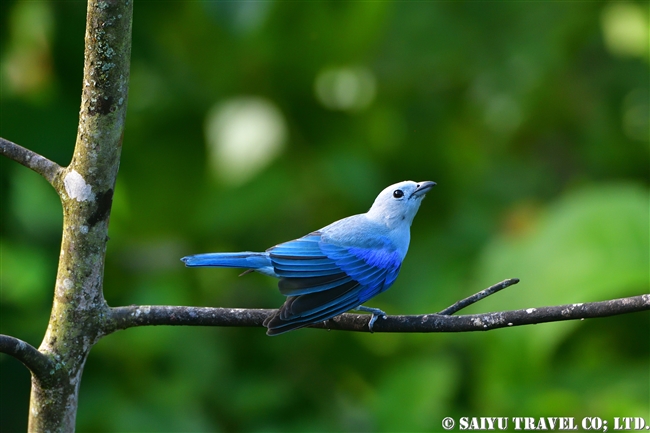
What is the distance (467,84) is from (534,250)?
6.68 ft

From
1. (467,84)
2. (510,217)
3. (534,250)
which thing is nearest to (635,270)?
(534,250)

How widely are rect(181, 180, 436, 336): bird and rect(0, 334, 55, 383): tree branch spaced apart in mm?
508

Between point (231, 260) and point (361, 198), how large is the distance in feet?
8.22

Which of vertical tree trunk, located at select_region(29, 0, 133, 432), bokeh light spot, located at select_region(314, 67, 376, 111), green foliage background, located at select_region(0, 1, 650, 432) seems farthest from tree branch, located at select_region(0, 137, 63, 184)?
bokeh light spot, located at select_region(314, 67, 376, 111)

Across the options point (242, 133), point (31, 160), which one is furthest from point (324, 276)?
point (242, 133)

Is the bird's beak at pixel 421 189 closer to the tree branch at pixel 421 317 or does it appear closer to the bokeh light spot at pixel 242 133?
the tree branch at pixel 421 317

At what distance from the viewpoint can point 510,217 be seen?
5129mm

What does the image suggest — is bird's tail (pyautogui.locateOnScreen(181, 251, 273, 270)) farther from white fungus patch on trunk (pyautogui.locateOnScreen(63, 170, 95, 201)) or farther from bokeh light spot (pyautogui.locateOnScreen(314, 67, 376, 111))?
bokeh light spot (pyautogui.locateOnScreen(314, 67, 376, 111))

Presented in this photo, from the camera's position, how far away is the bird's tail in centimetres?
226

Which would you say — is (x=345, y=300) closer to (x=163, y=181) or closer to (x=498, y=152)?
(x=163, y=181)

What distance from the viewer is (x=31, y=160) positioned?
200 cm

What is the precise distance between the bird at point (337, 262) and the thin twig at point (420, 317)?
9 cm

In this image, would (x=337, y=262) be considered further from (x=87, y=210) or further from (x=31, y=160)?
(x=31, y=160)

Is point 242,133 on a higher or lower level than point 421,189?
higher
